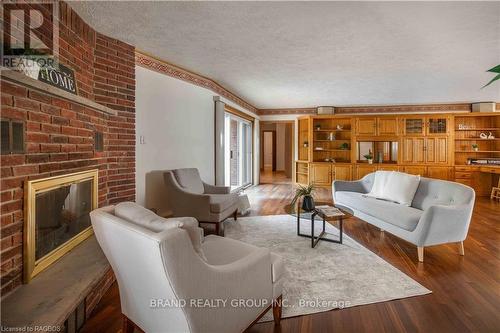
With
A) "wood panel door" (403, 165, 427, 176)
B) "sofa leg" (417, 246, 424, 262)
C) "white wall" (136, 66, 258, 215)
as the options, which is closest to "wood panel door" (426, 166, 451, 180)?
"wood panel door" (403, 165, 427, 176)

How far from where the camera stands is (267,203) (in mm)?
5484

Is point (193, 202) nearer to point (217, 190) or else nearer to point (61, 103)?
point (217, 190)

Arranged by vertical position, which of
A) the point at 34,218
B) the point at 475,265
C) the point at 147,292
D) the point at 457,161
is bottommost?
the point at 475,265

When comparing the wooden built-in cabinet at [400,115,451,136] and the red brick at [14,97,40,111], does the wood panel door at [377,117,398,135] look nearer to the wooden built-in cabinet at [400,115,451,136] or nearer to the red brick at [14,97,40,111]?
the wooden built-in cabinet at [400,115,451,136]

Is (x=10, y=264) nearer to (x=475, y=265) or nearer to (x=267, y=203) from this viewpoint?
(x=475, y=265)

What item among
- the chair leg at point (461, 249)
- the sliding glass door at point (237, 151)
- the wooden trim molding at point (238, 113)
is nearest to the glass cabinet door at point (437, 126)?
the wooden trim molding at point (238, 113)

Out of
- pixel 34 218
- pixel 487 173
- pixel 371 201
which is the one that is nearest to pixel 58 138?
pixel 34 218

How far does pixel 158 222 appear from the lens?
50.6 inches

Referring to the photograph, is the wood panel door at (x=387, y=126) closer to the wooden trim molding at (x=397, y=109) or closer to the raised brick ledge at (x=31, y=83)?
the wooden trim molding at (x=397, y=109)

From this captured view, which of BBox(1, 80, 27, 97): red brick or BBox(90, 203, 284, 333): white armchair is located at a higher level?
BBox(1, 80, 27, 97): red brick

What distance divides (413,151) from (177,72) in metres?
6.20

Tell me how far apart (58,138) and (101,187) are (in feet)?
2.98

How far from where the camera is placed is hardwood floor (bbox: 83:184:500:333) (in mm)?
1726

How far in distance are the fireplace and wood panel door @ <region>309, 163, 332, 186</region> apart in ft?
19.2
